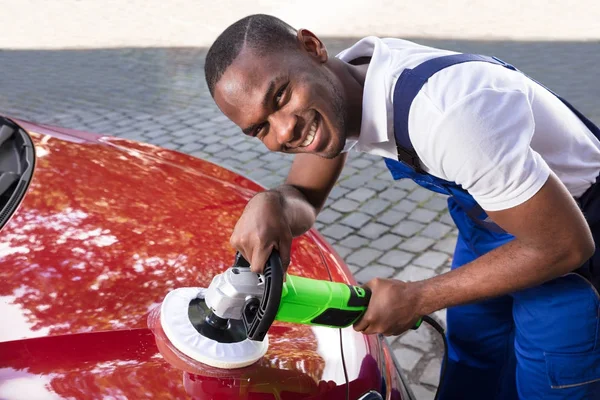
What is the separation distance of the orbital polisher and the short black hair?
0.52m

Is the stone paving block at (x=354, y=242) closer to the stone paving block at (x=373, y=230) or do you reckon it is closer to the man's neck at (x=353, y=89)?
the stone paving block at (x=373, y=230)

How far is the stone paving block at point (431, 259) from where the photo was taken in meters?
3.91

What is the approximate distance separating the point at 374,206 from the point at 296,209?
8.10 feet

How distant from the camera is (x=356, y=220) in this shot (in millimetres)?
4430

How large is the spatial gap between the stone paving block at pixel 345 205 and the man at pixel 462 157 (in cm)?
237

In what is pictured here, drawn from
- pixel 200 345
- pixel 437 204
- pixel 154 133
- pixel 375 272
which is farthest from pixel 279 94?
pixel 154 133

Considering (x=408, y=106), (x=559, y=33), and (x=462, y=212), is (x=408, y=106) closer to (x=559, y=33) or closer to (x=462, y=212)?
(x=462, y=212)

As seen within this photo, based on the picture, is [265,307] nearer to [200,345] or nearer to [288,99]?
[200,345]

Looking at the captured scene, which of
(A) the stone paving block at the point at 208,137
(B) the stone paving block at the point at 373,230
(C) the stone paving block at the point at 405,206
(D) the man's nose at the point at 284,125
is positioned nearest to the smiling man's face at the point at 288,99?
(D) the man's nose at the point at 284,125

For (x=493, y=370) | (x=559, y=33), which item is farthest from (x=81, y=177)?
(x=559, y=33)

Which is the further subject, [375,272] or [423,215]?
[423,215]

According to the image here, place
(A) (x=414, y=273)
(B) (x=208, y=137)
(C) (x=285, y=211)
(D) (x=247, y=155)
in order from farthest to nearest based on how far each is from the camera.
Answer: (B) (x=208, y=137), (D) (x=247, y=155), (A) (x=414, y=273), (C) (x=285, y=211)

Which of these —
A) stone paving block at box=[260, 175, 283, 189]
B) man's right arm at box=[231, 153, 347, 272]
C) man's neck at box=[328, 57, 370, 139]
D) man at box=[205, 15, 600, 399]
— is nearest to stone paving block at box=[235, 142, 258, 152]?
stone paving block at box=[260, 175, 283, 189]

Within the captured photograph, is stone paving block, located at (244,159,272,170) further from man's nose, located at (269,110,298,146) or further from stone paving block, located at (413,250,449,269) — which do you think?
man's nose, located at (269,110,298,146)
